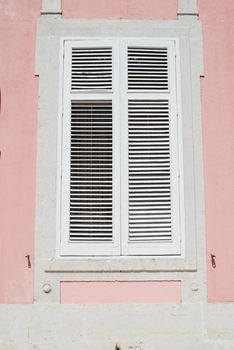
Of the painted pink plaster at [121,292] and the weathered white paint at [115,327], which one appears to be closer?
the weathered white paint at [115,327]

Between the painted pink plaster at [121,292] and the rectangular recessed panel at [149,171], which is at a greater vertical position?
the rectangular recessed panel at [149,171]

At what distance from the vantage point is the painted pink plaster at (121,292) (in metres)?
5.86

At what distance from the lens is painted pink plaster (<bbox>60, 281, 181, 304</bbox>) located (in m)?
5.86

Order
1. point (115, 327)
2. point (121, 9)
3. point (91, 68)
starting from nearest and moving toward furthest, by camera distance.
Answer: point (115, 327)
point (91, 68)
point (121, 9)
